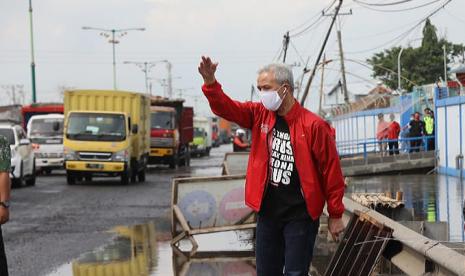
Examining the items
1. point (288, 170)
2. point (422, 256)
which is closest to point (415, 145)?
point (422, 256)

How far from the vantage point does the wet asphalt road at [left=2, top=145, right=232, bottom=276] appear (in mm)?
10609

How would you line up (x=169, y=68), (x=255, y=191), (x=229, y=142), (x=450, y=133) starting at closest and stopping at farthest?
1. (x=255, y=191)
2. (x=450, y=133)
3. (x=169, y=68)
4. (x=229, y=142)

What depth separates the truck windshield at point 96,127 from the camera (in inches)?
988

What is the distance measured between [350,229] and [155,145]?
3006 centimetres

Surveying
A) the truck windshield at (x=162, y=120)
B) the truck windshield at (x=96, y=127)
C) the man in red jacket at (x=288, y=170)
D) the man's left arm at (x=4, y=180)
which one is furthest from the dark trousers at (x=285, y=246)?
the truck windshield at (x=162, y=120)

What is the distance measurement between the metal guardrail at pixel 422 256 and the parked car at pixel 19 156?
16.9 m

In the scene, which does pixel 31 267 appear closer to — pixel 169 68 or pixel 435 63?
pixel 435 63

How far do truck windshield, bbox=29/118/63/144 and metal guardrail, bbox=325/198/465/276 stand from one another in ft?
81.5

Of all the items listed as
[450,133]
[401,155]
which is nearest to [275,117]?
[450,133]

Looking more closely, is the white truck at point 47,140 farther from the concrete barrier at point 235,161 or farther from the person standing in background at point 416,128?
the concrete barrier at point 235,161

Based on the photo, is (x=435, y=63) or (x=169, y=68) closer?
(x=435, y=63)

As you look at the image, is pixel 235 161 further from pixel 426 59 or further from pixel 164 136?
pixel 426 59

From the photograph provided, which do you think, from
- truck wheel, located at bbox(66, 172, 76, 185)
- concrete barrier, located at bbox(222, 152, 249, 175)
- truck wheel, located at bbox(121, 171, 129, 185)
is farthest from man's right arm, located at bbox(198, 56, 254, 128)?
truck wheel, located at bbox(66, 172, 76, 185)

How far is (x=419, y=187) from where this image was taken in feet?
67.1
